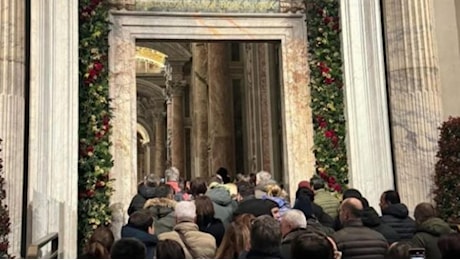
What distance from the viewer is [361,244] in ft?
13.8

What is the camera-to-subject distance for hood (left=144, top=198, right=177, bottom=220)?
233 inches

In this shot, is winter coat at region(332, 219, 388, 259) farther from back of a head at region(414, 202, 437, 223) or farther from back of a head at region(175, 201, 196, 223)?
back of a head at region(175, 201, 196, 223)

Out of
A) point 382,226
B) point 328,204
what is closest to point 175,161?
point 328,204

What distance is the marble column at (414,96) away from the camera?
312 inches

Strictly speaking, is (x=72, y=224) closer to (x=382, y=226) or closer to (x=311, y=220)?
(x=311, y=220)

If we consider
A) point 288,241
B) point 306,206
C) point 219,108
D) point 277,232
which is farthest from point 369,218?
point 219,108

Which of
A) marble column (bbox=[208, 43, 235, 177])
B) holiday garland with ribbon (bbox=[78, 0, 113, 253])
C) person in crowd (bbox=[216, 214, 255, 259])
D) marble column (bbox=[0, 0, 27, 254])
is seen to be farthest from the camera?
marble column (bbox=[208, 43, 235, 177])

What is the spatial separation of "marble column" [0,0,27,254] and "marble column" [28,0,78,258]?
430mm

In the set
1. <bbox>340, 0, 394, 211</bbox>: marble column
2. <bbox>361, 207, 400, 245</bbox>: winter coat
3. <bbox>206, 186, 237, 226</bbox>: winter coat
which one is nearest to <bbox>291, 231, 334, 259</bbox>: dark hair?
<bbox>361, 207, 400, 245</bbox>: winter coat

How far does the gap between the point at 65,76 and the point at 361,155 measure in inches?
165

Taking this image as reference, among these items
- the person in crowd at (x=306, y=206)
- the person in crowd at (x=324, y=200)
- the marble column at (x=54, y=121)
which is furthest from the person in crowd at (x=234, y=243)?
the marble column at (x=54, y=121)

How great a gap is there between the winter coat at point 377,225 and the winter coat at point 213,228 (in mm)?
1159

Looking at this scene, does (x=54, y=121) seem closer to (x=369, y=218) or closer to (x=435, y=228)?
(x=369, y=218)

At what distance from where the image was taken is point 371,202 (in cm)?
867
